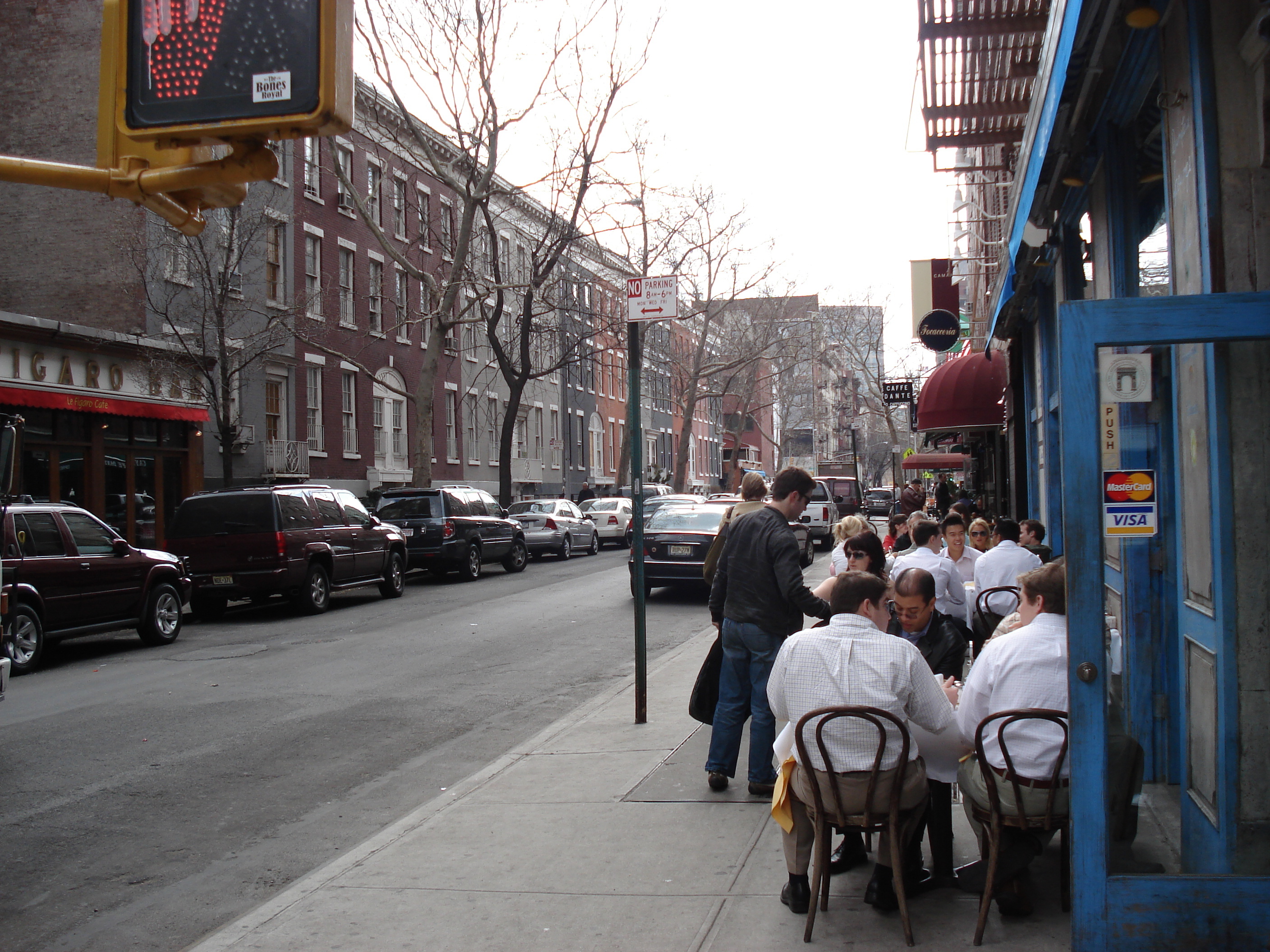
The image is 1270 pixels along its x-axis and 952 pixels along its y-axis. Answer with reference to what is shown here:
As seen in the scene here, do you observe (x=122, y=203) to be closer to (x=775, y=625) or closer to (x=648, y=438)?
(x=775, y=625)

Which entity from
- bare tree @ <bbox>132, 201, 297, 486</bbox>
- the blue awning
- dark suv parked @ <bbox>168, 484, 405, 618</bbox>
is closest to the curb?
the blue awning

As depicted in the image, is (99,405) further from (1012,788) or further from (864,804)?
(1012,788)

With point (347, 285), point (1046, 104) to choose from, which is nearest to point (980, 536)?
point (1046, 104)

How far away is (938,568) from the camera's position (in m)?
7.90

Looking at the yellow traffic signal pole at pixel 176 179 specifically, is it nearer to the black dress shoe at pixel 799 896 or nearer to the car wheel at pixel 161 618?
the black dress shoe at pixel 799 896

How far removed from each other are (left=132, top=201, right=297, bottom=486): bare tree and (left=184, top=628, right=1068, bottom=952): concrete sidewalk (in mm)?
17044

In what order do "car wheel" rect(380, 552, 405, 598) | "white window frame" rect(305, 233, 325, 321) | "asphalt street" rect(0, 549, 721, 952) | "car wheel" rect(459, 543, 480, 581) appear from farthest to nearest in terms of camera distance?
1. "white window frame" rect(305, 233, 325, 321)
2. "car wheel" rect(459, 543, 480, 581)
3. "car wheel" rect(380, 552, 405, 598)
4. "asphalt street" rect(0, 549, 721, 952)

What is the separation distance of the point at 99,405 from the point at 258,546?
901 centimetres

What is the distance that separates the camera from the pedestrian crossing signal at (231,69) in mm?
2984

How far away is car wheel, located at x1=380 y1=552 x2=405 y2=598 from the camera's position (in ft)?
62.0

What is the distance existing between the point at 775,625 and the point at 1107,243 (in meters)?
3.23

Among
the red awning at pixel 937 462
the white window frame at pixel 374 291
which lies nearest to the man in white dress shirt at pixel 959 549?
the red awning at pixel 937 462

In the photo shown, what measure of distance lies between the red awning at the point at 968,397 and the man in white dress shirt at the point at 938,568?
6.75 m

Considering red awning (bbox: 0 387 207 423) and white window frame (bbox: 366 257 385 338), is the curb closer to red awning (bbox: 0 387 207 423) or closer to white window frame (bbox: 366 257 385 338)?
red awning (bbox: 0 387 207 423)
